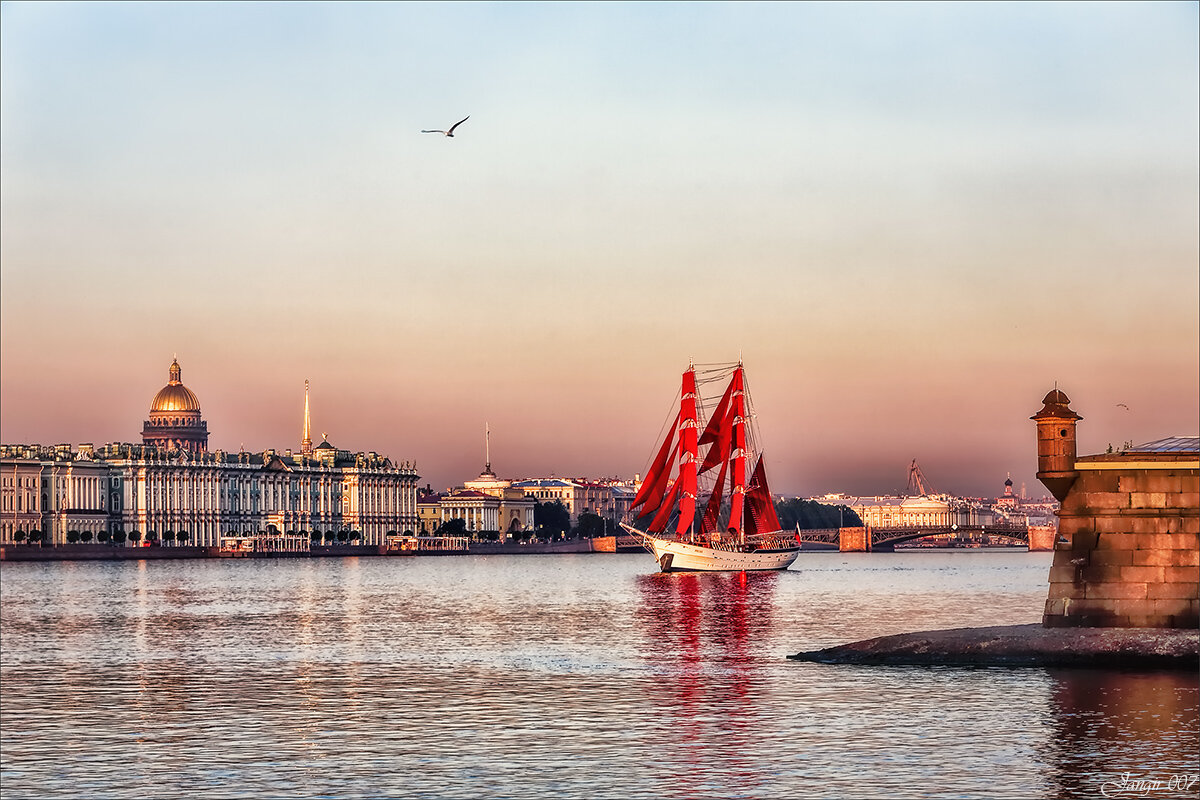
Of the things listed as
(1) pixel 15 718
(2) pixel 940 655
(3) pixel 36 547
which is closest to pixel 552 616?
(2) pixel 940 655

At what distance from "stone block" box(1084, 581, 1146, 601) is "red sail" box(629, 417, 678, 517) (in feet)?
254

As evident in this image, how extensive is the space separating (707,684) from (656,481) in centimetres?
7779

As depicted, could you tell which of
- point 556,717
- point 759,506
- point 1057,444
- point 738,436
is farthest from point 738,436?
point 556,717

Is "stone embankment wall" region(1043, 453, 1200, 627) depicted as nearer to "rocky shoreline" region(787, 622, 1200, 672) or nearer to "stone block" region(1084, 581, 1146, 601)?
"stone block" region(1084, 581, 1146, 601)

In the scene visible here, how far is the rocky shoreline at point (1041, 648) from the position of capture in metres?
37.5

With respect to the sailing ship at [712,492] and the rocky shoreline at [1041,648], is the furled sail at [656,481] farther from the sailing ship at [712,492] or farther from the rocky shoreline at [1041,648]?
the rocky shoreline at [1041,648]

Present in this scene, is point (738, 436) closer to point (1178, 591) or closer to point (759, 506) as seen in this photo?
point (759, 506)

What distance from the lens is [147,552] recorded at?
197 metres

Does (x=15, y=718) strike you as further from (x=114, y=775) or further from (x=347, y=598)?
(x=347, y=598)

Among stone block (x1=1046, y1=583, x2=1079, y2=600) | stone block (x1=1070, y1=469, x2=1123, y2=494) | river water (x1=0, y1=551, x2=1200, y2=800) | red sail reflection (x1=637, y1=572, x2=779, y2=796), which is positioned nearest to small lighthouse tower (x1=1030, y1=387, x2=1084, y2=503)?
stone block (x1=1070, y1=469, x2=1123, y2=494)

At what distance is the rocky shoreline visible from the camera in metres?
37.5

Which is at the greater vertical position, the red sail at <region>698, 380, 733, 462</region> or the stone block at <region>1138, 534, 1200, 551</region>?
the red sail at <region>698, 380, 733, 462</region>

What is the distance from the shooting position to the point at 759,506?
418 ft

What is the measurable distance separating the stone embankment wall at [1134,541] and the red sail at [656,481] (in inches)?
3050
